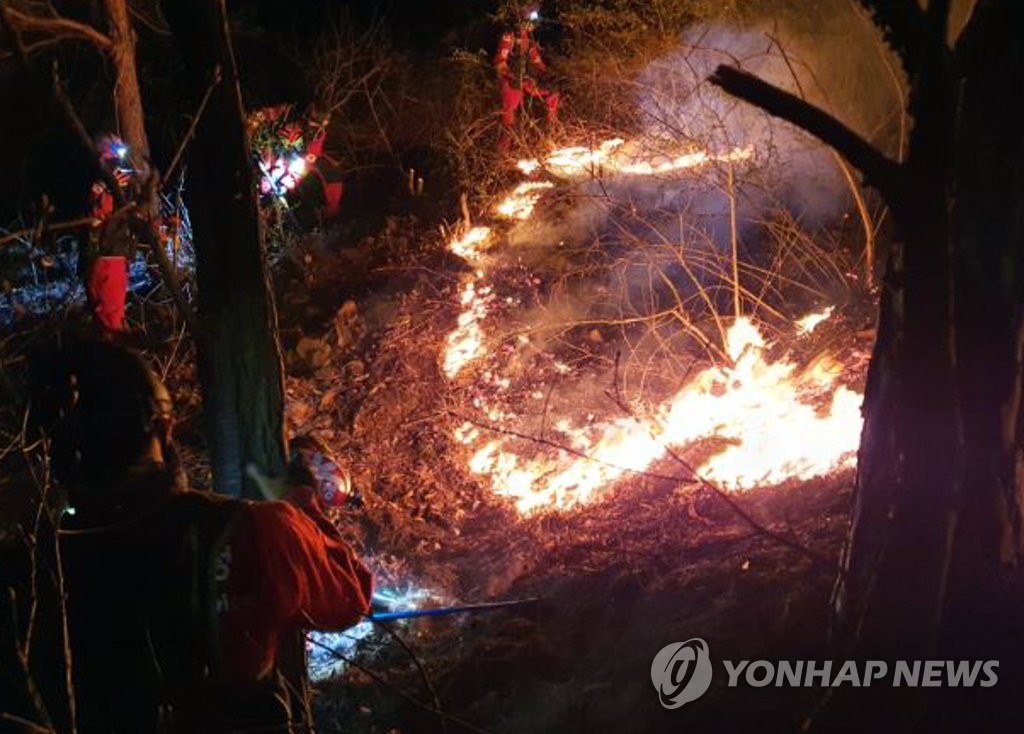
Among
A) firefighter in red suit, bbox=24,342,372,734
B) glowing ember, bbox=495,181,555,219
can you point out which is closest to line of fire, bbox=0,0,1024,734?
firefighter in red suit, bbox=24,342,372,734

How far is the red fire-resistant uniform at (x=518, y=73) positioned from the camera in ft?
42.8

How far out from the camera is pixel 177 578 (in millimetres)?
2480

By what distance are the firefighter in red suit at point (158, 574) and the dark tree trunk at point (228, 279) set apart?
156cm

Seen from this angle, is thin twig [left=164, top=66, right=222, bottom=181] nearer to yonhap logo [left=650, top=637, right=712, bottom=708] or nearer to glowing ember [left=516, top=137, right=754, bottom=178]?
yonhap logo [left=650, top=637, right=712, bottom=708]

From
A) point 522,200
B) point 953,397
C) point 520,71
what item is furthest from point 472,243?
point 953,397

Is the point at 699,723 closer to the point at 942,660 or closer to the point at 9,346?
the point at 942,660

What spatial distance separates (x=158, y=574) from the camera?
97.5 inches

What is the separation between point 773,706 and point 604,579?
7.03 ft

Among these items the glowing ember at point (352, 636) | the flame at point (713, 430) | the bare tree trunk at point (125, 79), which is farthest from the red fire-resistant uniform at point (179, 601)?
the bare tree trunk at point (125, 79)

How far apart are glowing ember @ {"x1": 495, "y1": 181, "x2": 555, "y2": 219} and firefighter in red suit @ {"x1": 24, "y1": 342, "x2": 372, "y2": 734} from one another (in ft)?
32.2

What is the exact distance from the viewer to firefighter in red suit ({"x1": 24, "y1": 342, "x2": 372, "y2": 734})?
2.48m

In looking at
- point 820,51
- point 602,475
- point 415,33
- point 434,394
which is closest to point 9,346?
point 434,394

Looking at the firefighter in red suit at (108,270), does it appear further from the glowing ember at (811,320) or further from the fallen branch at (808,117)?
the glowing ember at (811,320)
